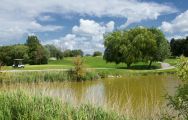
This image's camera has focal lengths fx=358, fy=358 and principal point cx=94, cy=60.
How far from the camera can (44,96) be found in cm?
1133

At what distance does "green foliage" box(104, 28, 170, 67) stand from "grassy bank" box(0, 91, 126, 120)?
1880 inches

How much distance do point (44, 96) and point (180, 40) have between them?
91.1 meters

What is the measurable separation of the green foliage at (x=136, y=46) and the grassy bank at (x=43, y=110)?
47.8 meters

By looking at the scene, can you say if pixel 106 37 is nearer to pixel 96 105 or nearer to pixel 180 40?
pixel 180 40

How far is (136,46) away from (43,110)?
165ft

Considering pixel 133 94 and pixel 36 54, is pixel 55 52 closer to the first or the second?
pixel 36 54

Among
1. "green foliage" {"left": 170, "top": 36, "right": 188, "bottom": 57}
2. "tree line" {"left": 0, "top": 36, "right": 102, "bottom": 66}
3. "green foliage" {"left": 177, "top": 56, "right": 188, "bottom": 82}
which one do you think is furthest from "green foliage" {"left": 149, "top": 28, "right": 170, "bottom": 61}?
"green foliage" {"left": 177, "top": 56, "right": 188, "bottom": 82}

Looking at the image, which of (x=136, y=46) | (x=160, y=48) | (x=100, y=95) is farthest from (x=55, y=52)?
(x=100, y=95)

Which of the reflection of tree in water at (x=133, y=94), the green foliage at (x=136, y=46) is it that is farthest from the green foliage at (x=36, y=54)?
the reflection of tree in water at (x=133, y=94)

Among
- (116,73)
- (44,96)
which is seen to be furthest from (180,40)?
(44,96)

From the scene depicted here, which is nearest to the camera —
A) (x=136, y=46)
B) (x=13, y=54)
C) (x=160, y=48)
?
(x=136, y=46)

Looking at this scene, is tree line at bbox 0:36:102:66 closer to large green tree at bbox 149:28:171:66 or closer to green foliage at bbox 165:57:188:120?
large green tree at bbox 149:28:171:66

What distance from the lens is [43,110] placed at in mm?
9469

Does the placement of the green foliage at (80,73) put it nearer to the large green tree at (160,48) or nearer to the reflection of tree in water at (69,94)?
the large green tree at (160,48)
